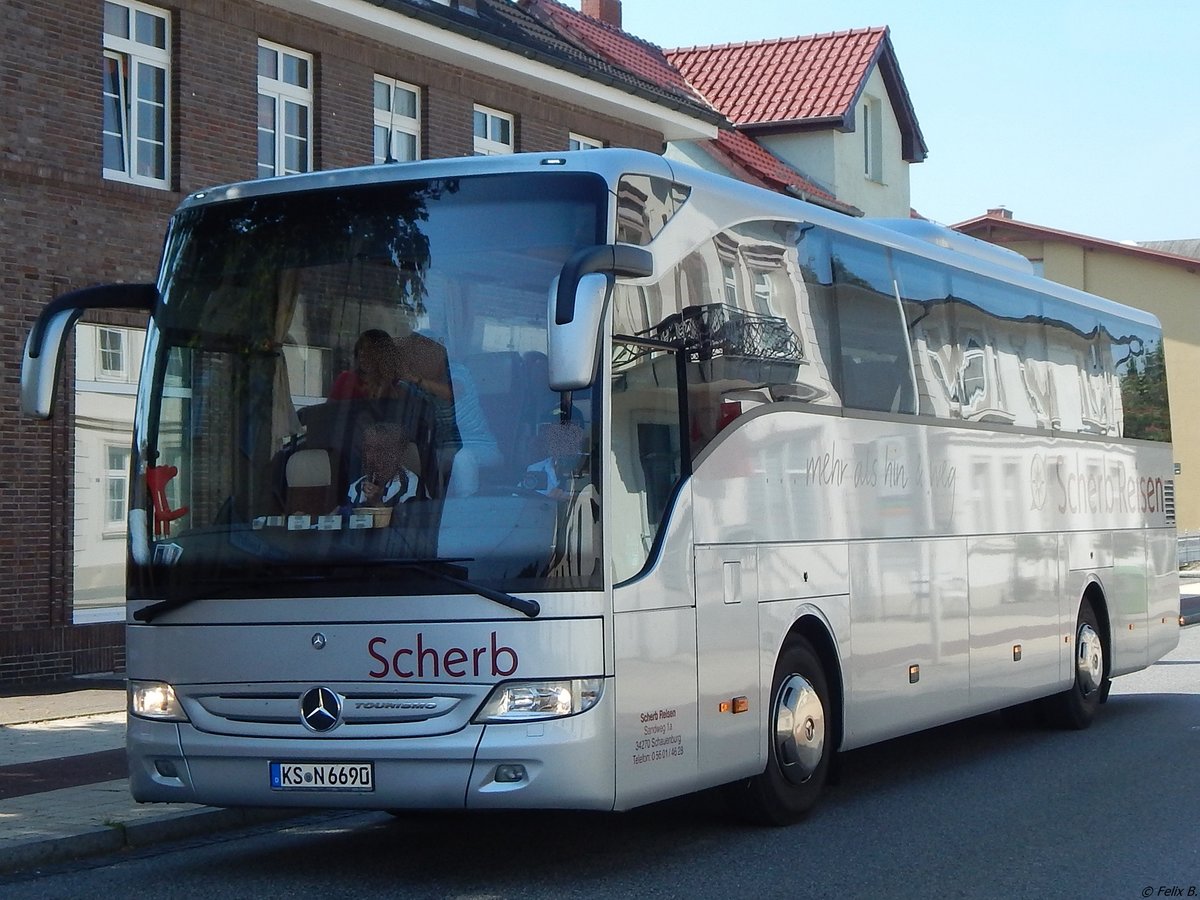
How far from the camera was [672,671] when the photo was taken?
812 centimetres

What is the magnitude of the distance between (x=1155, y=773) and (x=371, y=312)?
624cm

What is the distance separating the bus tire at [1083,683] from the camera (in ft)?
45.9

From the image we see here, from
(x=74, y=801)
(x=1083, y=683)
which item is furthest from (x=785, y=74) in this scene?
(x=74, y=801)

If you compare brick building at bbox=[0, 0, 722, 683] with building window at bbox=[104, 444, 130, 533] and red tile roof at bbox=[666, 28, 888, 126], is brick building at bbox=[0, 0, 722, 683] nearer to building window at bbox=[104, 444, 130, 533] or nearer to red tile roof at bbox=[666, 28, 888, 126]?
building window at bbox=[104, 444, 130, 533]

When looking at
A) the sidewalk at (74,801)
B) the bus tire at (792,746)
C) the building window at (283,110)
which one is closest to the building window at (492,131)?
the building window at (283,110)

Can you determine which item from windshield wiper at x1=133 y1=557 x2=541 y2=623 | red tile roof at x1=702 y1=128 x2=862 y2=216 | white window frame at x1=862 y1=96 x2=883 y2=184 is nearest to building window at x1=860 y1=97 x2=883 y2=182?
white window frame at x1=862 y1=96 x2=883 y2=184

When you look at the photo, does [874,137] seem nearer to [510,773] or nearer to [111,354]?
[111,354]

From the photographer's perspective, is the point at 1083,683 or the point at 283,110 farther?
the point at 283,110

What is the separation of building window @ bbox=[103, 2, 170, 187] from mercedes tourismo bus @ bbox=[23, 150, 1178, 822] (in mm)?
10196

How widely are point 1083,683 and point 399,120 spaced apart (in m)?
11.8

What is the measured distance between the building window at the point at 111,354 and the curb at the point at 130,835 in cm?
871

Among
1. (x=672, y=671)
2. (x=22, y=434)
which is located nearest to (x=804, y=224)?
(x=672, y=671)

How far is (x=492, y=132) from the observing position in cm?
2411

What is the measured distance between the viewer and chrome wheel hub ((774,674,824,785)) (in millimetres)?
9273
